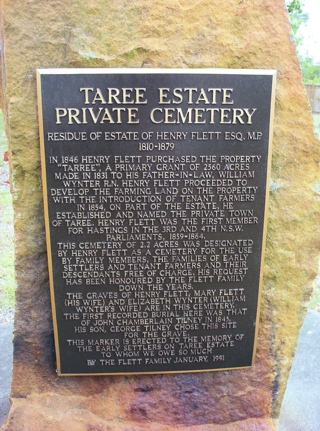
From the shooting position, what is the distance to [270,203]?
8.27ft

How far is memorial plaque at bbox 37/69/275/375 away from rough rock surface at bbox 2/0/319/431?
0.09 metres

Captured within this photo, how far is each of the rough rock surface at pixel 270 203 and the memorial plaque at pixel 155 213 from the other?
0.30ft

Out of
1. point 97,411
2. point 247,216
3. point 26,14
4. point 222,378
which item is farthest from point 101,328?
point 26,14

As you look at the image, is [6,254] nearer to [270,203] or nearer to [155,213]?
[155,213]

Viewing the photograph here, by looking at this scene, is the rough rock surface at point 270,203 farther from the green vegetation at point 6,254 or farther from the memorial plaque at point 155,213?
the green vegetation at point 6,254

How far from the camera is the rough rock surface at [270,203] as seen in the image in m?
2.26

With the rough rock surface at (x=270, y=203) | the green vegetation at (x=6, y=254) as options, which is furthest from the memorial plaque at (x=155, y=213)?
the green vegetation at (x=6, y=254)

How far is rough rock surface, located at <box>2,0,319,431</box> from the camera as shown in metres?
2.26

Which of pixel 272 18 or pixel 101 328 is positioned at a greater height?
pixel 272 18

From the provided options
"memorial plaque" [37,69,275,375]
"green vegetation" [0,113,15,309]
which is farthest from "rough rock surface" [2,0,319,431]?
"green vegetation" [0,113,15,309]

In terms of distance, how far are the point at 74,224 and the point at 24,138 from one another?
1.83ft

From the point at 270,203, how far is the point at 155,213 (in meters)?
0.70

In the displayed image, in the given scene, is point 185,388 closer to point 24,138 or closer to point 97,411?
point 97,411

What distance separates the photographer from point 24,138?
2.33m
